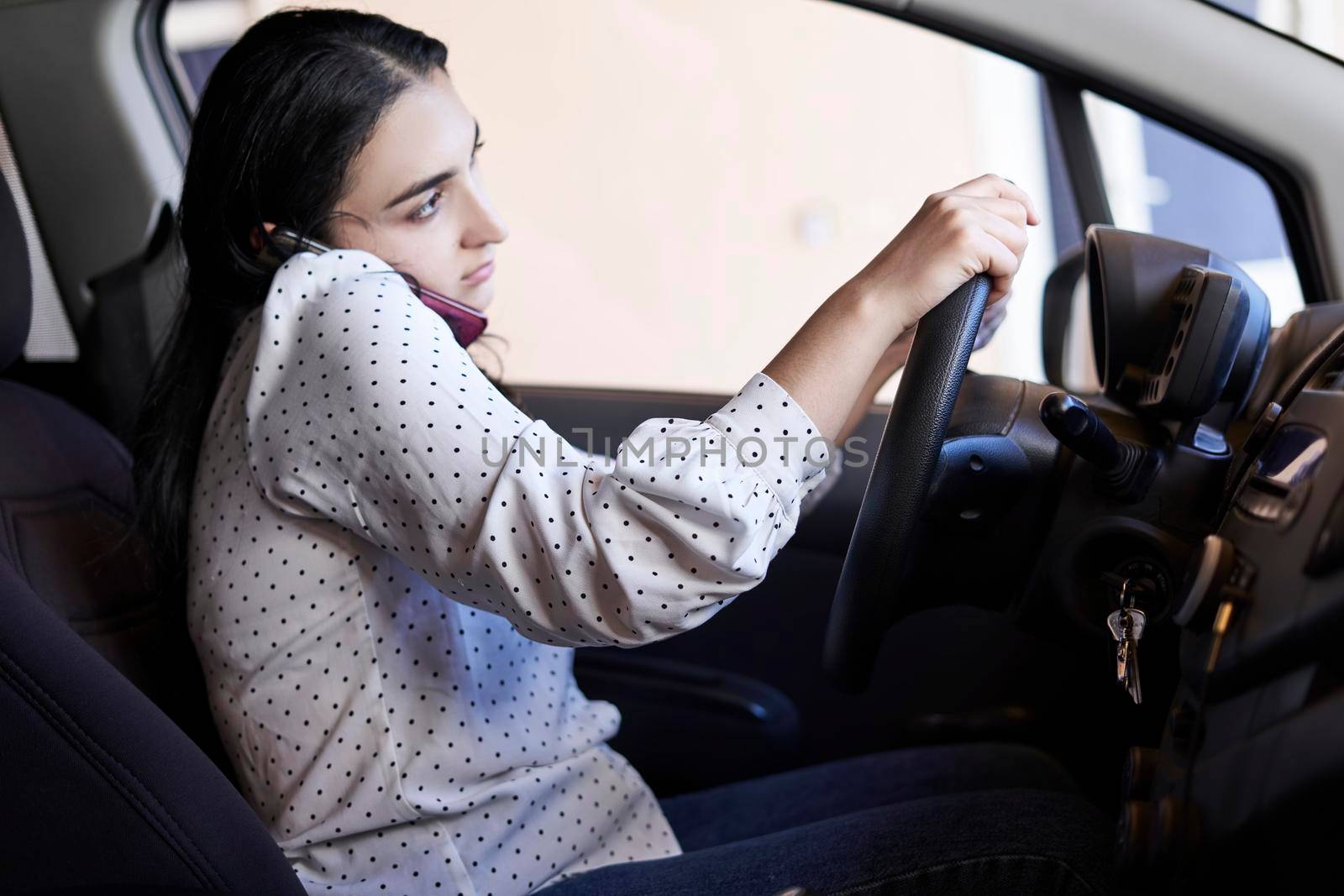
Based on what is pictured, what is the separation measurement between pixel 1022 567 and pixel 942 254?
1.09ft

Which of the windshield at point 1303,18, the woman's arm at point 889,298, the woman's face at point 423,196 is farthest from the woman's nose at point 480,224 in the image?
the windshield at point 1303,18

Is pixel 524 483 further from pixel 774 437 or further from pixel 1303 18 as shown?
pixel 1303 18

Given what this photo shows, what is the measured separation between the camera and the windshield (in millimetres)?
1159

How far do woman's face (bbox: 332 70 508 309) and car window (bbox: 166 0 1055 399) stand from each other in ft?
1.99

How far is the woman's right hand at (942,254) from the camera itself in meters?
0.74

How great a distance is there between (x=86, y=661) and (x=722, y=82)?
1.46 metres

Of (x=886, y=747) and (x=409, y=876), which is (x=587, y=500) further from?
(x=886, y=747)

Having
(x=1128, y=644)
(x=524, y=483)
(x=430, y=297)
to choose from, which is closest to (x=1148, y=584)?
(x=1128, y=644)

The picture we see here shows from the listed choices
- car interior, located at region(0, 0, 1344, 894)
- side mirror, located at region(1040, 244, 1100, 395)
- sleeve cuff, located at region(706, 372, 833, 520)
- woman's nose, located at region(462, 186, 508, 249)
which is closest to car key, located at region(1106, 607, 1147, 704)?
car interior, located at region(0, 0, 1344, 894)

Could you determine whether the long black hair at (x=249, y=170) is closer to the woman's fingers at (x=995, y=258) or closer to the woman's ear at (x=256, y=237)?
the woman's ear at (x=256, y=237)

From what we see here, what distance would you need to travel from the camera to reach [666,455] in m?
0.72

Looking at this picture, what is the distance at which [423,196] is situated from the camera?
0.97 meters

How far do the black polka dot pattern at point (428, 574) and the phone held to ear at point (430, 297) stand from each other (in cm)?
6

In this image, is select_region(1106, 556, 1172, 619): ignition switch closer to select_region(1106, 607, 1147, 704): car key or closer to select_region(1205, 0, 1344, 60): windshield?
select_region(1106, 607, 1147, 704): car key
